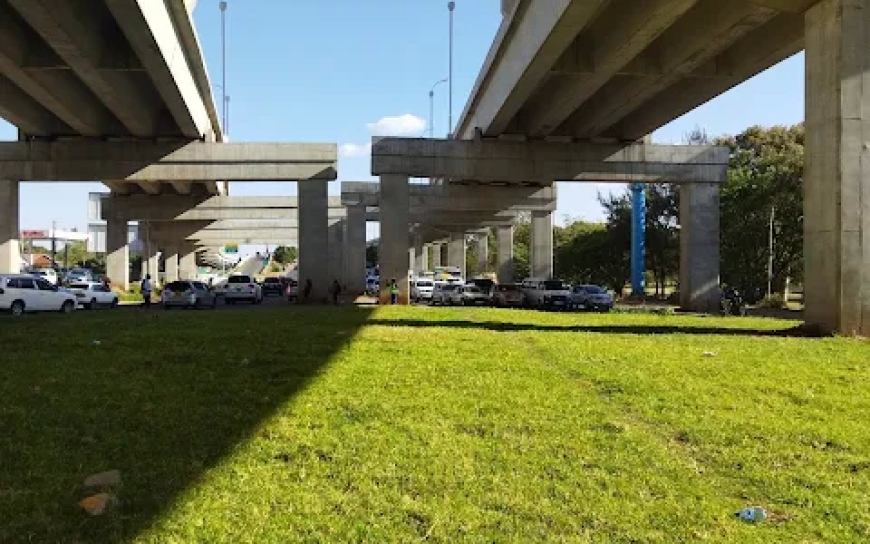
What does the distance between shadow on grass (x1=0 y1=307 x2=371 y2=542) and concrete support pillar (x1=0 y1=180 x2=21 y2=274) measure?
27053 millimetres

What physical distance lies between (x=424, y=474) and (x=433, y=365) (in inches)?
223

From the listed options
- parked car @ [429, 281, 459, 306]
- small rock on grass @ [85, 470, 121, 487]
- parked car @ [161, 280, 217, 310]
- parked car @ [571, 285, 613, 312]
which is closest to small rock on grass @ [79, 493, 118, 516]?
small rock on grass @ [85, 470, 121, 487]

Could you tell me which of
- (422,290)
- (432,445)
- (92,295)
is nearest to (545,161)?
(422,290)

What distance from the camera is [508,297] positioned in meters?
42.0

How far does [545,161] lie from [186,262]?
74.3 metres

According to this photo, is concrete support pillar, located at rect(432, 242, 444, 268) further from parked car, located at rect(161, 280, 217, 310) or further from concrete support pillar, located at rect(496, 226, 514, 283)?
parked car, located at rect(161, 280, 217, 310)

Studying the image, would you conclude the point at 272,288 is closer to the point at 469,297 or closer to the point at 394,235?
the point at 469,297

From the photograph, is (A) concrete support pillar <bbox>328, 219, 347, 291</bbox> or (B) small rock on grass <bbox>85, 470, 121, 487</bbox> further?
(A) concrete support pillar <bbox>328, 219, 347, 291</bbox>

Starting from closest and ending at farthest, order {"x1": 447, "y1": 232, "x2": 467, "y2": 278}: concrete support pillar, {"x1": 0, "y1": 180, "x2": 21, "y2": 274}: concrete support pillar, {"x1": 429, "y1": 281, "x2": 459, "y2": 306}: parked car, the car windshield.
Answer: the car windshield → {"x1": 0, "y1": 180, "x2": 21, "y2": 274}: concrete support pillar → {"x1": 429, "y1": 281, "x2": 459, "y2": 306}: parked car → {"x1": 447, "y1": 232, "x2": 467, "y2": 278}: concrete support pillar

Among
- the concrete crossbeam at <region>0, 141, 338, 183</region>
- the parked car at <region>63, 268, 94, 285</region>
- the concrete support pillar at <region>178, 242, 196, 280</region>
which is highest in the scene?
the concrete crossbeam at <region>0, 141, 338, 183</region>

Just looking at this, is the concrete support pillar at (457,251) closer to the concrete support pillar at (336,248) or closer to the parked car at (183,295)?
the concrete support pillar at (336,248)

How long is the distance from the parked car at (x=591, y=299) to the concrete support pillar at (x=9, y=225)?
28.3 meters

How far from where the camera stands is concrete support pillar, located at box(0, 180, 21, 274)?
39719 mm

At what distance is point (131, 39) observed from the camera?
22.1 metres
